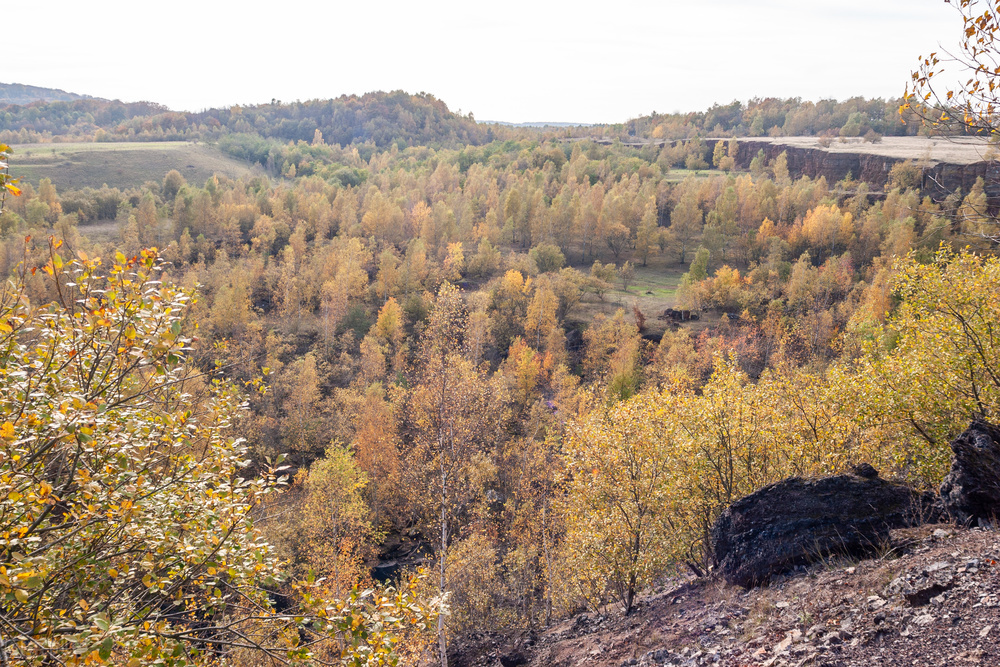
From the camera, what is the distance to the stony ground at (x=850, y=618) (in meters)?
8.62

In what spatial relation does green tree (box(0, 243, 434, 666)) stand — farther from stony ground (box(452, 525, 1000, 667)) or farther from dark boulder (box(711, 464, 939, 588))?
dark boulder (box(711, 464, 939, 588))

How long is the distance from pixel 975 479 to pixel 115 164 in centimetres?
18487

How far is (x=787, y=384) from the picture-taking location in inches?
739

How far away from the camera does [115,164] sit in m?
146

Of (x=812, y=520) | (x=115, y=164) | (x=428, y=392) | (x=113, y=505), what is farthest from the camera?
(x=115, y=164)

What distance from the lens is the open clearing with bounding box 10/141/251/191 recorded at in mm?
131875

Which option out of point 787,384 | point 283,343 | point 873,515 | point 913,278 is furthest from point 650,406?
point 283,343

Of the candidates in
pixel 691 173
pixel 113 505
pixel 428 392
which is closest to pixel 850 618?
pixel 113 505

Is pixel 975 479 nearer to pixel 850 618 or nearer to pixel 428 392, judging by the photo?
pixel 850 618

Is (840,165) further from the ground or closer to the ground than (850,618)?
further from the ground

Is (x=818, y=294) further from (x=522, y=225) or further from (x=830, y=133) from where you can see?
(x=830, y=133)

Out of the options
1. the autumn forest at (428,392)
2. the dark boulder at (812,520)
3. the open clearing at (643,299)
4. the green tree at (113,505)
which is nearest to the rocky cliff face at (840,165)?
the autumn forest at (428,392)

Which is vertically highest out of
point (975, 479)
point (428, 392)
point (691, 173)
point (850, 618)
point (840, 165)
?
point (840, 165)

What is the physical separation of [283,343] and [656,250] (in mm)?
74000
